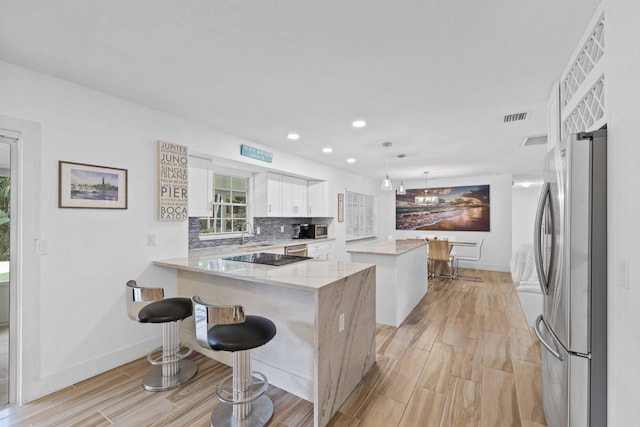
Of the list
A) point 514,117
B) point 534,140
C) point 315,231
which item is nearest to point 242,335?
point 514,117

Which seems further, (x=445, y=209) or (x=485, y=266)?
(x=445, y=209)

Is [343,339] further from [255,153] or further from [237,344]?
[255,153]

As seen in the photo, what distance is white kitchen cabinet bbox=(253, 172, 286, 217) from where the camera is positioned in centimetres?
452

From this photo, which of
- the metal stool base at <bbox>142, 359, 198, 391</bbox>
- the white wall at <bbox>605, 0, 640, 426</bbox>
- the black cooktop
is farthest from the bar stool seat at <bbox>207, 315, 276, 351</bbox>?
the white wall at <bbox>605, 0, 640, 426</bbox>

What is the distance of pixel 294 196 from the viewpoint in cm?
516

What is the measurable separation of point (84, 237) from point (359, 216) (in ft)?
19.0

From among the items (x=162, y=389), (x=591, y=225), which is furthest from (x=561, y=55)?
(x=162, y=389)

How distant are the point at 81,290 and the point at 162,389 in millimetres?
1038

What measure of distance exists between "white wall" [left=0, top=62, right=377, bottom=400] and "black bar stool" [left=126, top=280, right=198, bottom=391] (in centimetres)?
46

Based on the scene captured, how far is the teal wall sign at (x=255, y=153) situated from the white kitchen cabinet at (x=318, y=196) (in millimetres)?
1542

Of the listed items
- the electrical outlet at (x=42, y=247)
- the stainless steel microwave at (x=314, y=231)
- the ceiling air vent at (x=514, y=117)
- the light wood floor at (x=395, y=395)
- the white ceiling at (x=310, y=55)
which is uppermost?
the white ceiling at (x=310, y=55)

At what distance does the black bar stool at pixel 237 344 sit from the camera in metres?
1.58

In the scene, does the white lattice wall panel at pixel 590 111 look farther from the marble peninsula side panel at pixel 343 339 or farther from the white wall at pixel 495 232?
the white wall at pixel 495 232

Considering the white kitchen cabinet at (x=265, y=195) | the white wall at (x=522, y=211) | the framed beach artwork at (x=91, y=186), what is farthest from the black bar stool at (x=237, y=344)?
the white wall at (x=522, y=211)
